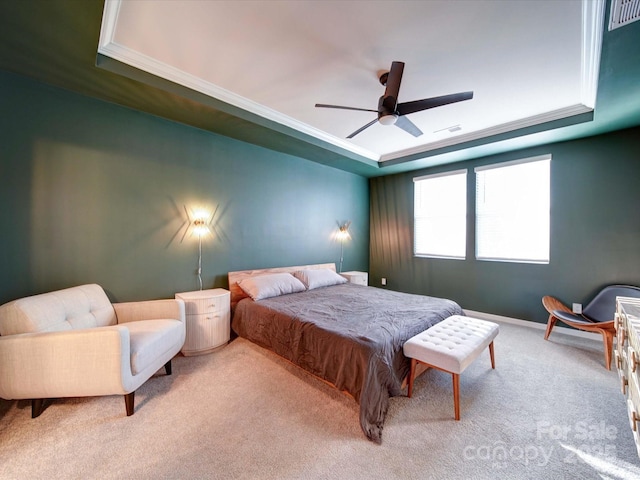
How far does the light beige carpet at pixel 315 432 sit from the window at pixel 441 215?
8.23 ft

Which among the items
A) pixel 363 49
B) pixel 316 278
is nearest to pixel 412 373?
pixel 316 278

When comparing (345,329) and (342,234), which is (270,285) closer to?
(345,329)

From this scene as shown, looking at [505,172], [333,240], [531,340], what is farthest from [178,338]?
[505,172]

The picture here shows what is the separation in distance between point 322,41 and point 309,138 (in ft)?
5.61

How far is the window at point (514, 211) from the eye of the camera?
3.78 meters

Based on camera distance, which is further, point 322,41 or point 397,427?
point 322,41

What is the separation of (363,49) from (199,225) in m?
2.58

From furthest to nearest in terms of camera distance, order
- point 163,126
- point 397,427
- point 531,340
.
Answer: point 531,340, point 163,126, point 397,427

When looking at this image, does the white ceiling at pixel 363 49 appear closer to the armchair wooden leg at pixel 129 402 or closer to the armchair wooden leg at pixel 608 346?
the armchair wooden leg at pixel 608 346

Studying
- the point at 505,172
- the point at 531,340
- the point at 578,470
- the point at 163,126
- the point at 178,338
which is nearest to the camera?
the point at 578,470

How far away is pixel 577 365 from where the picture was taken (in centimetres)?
265

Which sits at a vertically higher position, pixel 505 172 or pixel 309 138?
pixel 309 138

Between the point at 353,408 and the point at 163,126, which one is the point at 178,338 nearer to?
the point at 353,408

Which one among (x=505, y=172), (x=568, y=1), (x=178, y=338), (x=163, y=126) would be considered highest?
(x=568, y=1)
